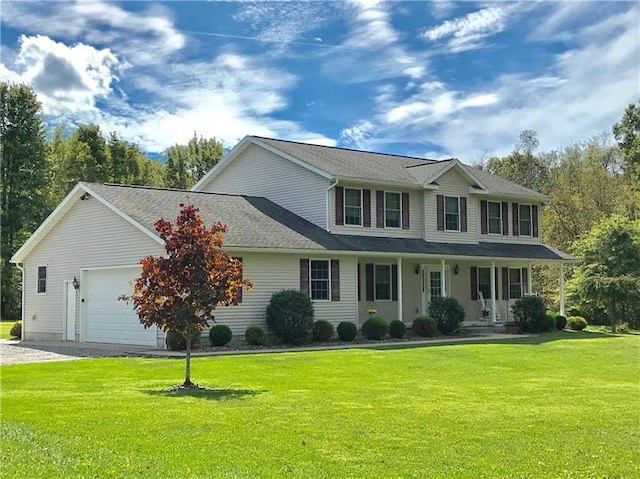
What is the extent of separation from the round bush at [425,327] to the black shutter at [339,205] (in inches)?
178

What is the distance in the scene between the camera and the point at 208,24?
1535 centimetres

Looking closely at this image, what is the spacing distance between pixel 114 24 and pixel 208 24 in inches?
74.5

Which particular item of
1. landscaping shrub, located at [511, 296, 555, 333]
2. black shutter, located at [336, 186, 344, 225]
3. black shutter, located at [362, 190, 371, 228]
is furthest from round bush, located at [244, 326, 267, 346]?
landscaping shrub, located at [511, 296, 555, 333]

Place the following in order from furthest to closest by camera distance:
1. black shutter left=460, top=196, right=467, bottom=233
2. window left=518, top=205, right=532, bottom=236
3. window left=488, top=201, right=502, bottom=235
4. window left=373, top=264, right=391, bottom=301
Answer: window left=518, top=205, right=532, bottom=236 → window left=488, top=201, right=502, bottom=235 → black shutter left=460, top=196, right=467, bottom=233 → window left=373, top=264, right=391, bottom=301

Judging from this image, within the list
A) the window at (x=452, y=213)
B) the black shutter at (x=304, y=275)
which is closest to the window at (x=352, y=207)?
the black shutter at (x=304, y=275)

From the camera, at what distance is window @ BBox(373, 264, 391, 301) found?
94.5ft

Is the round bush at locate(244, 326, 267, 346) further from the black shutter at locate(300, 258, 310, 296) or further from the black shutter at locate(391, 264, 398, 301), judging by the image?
the black shutter at locate(391, 264, 398, 301)

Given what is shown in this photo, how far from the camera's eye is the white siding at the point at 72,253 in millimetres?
23969

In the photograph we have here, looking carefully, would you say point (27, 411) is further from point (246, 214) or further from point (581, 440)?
point (246, 214)

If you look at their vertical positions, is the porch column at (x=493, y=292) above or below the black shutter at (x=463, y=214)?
below

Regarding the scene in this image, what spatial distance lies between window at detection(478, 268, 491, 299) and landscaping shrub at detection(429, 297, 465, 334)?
5.28 m

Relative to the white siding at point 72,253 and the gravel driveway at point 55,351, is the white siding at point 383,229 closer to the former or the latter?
the white siding at point 72,253

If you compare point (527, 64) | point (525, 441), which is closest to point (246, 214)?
point (527, 64)

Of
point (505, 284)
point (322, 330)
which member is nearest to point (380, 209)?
point (322, 330)
